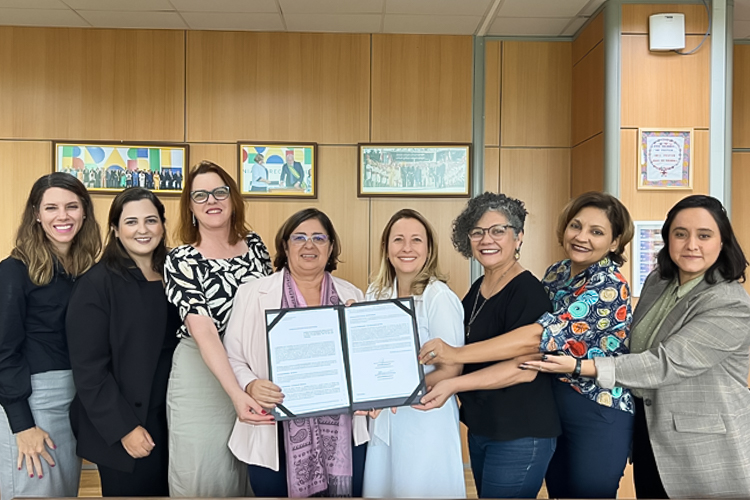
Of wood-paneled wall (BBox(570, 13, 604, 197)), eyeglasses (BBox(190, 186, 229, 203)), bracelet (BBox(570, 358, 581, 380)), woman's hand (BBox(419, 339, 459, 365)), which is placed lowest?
bracelet (BBox(570, 358, 581, 380))

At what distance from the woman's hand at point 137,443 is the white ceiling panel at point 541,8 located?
3435mm

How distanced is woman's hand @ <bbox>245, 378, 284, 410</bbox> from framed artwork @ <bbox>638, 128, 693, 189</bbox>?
2911mm

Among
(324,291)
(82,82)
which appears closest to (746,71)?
(324,291)

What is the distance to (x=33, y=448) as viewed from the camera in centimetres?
212

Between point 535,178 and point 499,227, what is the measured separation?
2597mm

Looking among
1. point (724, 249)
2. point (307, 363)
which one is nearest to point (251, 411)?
point (307, 363)

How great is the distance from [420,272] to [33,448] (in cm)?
164

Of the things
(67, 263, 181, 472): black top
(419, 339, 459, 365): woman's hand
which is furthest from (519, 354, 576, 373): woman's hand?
(67, 263, 181, 472): black top

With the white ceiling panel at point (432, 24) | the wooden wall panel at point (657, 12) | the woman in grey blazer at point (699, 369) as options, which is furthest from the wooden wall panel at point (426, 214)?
the woman in grey blazer at point (699, 369)

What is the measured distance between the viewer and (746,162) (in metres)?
4.64

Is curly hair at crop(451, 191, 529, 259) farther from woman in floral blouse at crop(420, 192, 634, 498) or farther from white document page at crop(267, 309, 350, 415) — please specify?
white document page at crop(267, 309, 350, 415)

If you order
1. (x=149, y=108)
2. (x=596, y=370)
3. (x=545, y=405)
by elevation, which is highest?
(x=149, y=108)

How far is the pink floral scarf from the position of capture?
6.75ft

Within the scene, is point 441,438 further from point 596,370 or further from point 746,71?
point 746,71
